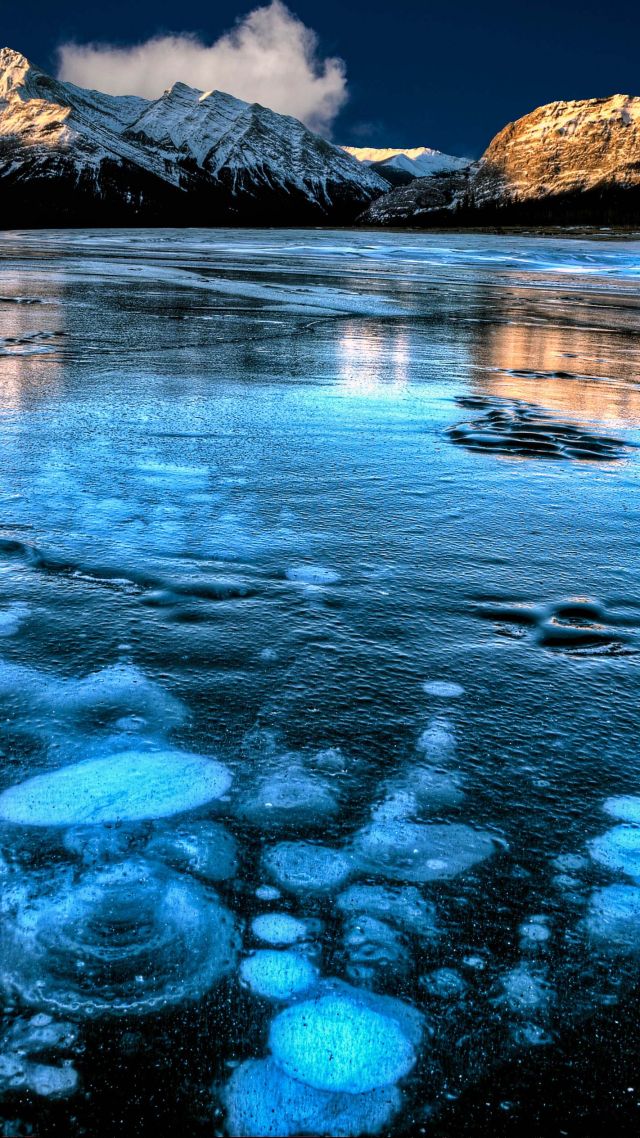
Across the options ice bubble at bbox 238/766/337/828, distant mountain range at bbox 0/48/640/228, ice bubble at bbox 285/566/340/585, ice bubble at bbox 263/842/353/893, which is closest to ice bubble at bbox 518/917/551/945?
ice bubble at bbox 263/842/353/893

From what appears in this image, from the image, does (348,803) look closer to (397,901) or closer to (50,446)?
(397,901)

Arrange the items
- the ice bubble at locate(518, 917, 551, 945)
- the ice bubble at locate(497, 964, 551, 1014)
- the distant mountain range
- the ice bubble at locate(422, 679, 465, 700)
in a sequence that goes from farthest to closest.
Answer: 1. the distant mountain range
2. the ice bubble at locate(422, 679, 465, 700)
3. the ice bubble at locate(518, 917, 551, 945)
4. the ice bubble at locate(497, 964, 551, 1014)

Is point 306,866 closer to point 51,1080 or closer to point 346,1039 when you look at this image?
point 346,1039

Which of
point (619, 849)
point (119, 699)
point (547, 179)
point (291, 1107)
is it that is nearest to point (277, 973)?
point (291, 1107)

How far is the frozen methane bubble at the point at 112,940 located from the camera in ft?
3.79

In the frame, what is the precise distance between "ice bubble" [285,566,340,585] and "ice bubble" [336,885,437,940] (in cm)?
125

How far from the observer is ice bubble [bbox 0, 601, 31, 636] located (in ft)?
6.98

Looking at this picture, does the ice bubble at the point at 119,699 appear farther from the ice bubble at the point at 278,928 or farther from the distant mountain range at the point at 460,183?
the distant mountain range at the point at 460,183

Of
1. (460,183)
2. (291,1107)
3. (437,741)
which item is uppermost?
(460,183)

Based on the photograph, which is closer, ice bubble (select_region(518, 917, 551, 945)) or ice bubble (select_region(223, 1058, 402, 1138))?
ice bubble (select_region(223, 1058, 402, 1138))

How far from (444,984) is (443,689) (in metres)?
0.85

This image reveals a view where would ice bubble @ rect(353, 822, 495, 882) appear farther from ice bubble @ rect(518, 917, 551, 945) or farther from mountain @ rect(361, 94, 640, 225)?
mountain @ rect(361, 94, 640, 225)

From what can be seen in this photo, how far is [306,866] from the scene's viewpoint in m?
1.39


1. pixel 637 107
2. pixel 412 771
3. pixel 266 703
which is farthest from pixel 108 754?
pixel 637 107
